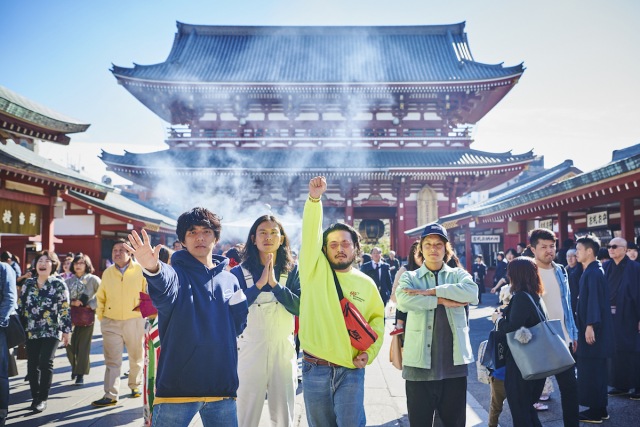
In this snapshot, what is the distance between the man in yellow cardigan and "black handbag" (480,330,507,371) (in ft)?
12.3

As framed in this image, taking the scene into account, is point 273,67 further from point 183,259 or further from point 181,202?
point 183,259

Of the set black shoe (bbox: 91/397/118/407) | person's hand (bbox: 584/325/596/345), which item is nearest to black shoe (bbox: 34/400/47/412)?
black shoe (bbox: 91/397/118/407)

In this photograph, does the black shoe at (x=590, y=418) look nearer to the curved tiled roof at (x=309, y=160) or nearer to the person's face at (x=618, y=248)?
the person's face at (x=618, y=248)

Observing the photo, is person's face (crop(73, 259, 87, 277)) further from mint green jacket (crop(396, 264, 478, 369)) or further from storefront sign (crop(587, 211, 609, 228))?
storefront sign (crop(587, 211, 609, 228))

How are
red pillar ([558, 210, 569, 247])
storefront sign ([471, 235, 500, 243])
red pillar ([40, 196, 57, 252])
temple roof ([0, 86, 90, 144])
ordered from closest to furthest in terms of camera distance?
temple roof ([0, 86, 90, 144]) < red pillar ([40, 196, 57, 252]) < red pillar ([558, 210, 569, 247]) < storefront sign ([471, 235, 500, 243])

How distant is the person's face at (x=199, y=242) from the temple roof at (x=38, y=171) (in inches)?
242

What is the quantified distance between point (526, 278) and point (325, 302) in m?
1.62

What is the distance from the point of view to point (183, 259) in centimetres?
255

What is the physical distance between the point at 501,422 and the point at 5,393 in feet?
15.2

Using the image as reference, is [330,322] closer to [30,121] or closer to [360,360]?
[360,360]

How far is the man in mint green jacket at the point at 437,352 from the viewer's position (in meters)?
3.12

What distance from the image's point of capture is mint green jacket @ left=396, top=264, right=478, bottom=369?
3.13m

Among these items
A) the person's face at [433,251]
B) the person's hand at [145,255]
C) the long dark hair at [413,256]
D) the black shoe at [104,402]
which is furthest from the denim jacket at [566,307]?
the black shoe at [104,402]

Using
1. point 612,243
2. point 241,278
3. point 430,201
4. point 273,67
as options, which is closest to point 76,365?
point 241,278
